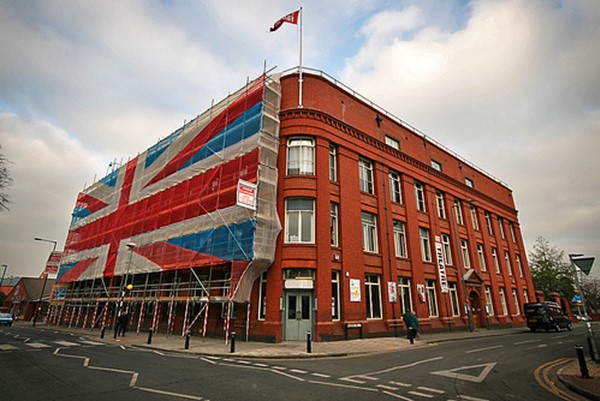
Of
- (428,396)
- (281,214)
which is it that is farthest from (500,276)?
(428,396)

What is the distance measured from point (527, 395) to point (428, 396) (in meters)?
2.31

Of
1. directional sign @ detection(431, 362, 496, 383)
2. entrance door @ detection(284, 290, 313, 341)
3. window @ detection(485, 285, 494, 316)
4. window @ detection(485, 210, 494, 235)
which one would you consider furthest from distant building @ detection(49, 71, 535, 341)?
directional sign @ detection(431, 362, 496, 383)

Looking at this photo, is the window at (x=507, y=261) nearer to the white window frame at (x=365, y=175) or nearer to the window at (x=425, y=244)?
Result: the window at (x=425, y=244)

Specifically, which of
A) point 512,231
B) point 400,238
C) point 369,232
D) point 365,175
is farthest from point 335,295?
point 512,231

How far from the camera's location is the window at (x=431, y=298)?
23.2 metres

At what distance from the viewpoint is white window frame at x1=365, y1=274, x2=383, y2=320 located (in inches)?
756

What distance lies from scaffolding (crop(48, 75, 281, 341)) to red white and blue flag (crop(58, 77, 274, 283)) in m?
0.07

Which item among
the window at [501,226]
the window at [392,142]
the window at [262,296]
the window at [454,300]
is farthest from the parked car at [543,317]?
the window at [262,296]

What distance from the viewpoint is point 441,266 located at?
969 inches

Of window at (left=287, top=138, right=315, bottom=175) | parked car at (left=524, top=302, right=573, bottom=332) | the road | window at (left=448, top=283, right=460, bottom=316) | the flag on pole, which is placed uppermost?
the flag on pole

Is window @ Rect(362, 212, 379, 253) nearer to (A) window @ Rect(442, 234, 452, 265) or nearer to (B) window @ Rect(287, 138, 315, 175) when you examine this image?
(B) window @ Rect(287, 138, 315, 175)

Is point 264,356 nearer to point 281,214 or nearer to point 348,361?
point 348,361

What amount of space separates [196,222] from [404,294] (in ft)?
47.9

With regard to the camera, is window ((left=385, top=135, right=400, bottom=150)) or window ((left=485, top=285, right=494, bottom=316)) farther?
window ((left=485, top=285, right=494, bottom=316))
